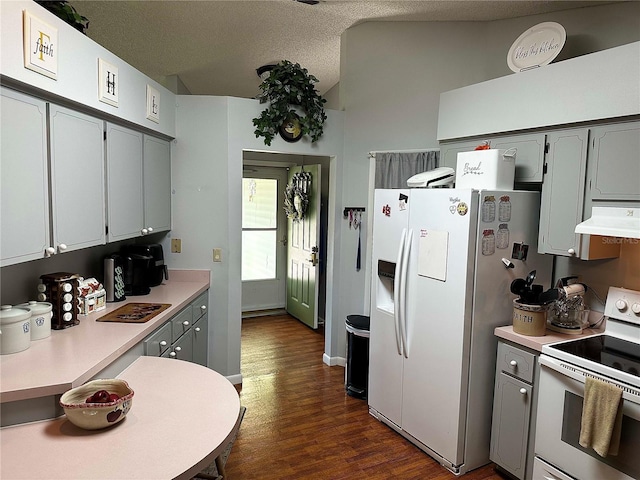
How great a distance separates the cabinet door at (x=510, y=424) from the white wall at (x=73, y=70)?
2.82 m

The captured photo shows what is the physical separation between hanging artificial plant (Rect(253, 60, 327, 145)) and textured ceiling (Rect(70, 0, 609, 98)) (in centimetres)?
41

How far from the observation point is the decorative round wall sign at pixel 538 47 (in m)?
2.60

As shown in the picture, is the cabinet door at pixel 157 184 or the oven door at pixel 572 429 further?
the cabinet door at pixel 157 184

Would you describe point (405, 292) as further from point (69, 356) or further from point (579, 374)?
point (69, 356)

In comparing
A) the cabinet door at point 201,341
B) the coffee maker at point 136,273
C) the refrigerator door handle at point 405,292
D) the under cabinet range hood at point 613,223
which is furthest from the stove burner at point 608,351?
the coffee maker at point 136,273

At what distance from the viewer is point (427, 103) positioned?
12.2 feet

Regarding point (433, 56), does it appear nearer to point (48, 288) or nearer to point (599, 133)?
point (599, 133)

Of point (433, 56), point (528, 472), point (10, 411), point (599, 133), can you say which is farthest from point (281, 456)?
point (433, 56)

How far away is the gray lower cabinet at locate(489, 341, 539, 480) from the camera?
2.39 m

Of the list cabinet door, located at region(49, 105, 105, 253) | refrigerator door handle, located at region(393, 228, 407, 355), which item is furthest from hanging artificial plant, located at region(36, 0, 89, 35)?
refrigerator door handle, located at region(393, 228, 407, 355)

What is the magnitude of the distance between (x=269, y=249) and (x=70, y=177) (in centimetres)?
398

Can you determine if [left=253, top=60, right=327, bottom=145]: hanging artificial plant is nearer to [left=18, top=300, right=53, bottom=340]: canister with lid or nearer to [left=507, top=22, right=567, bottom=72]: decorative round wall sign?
[left=507, top=22, right=567, bottom=72]: decorative round wall sign

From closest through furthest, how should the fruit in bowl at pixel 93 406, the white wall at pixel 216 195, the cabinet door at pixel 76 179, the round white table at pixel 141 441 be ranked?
1. the round white table at pixel 141 441
2. the fruit in bowl at pixel 93 406
3. the cabinet door at pixel 76 179
4. the white wall at pixel 216 195

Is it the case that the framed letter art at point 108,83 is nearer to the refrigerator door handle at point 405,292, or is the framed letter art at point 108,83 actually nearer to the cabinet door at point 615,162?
the refrigerator door handle at point 405,292
